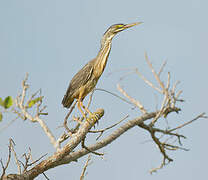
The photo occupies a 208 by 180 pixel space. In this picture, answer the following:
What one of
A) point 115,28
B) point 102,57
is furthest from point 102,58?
point 115,28

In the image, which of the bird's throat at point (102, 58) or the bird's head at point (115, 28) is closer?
the bird's throat at point (102, 58)

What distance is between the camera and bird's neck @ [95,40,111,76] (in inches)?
206

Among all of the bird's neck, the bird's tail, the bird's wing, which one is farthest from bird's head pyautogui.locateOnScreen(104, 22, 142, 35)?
the bird's tail

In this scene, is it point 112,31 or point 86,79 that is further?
point 112,31

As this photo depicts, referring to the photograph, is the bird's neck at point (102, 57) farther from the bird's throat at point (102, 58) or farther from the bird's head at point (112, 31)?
the bird's head at point (112, 31)

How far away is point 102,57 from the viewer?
17.5ft

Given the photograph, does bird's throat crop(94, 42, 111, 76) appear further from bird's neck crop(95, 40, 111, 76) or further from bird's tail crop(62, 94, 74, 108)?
bird's tail crop(62, 94, 74, 108)

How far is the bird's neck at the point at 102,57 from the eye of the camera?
5.22m

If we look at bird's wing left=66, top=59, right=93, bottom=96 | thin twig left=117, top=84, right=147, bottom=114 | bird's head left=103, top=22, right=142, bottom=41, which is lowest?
thin twig left=117, top=84, right=147, bottom=114

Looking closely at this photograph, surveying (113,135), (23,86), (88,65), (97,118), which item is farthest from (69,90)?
(23,86)

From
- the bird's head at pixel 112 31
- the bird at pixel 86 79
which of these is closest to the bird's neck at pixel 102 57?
the bird at pixel 86 79

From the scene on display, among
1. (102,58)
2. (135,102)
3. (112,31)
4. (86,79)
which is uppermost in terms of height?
(112,31)

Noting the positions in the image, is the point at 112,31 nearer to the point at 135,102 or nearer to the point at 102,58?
the point at 102,58

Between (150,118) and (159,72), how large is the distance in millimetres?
926
